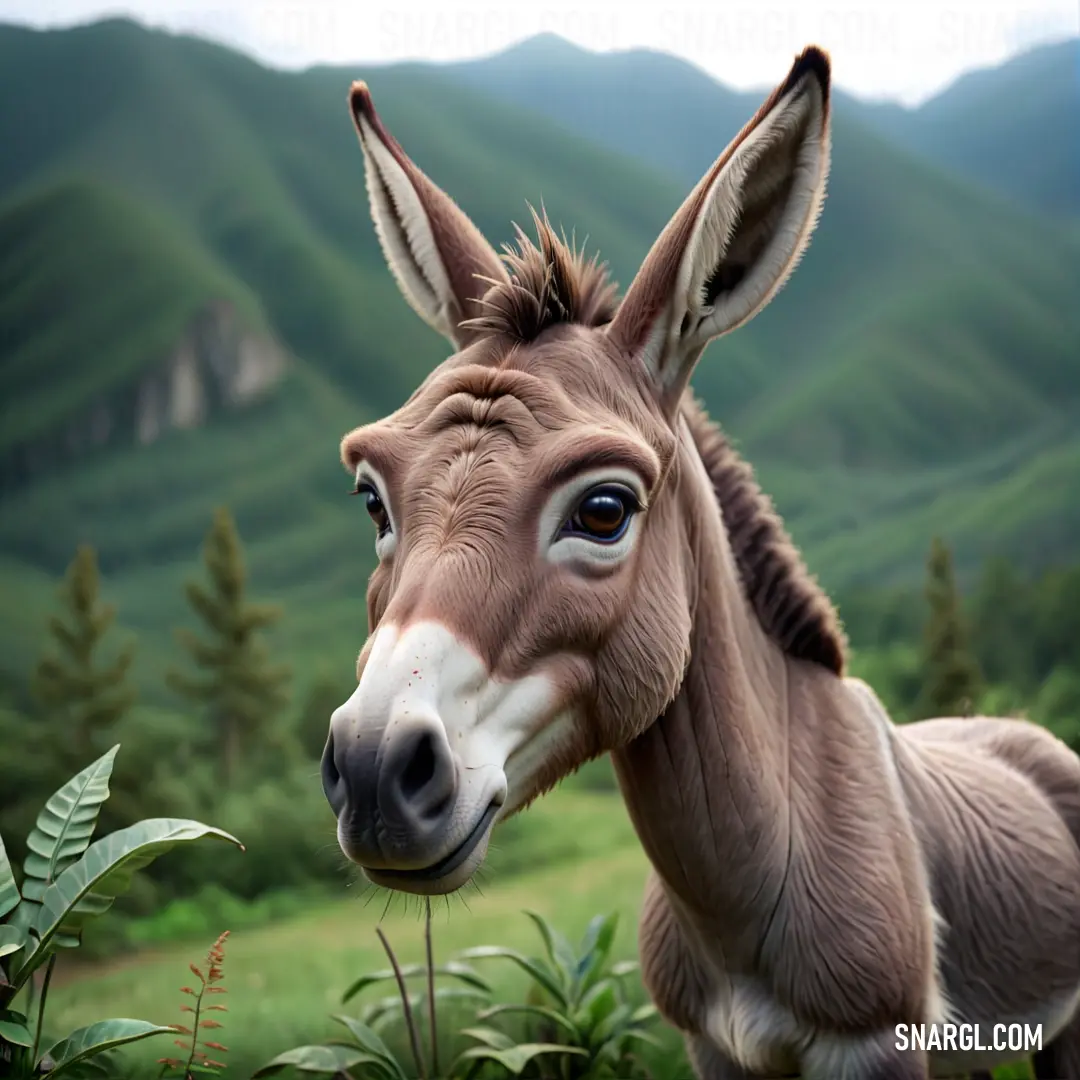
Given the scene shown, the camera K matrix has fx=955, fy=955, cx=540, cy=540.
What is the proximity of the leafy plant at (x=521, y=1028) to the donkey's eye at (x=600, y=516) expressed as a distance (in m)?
1.82

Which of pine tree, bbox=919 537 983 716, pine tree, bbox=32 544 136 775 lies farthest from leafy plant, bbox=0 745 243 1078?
pine tree, bbox=919 537 983 716

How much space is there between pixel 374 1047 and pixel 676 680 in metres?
2.02

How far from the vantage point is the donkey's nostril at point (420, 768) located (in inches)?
55.6

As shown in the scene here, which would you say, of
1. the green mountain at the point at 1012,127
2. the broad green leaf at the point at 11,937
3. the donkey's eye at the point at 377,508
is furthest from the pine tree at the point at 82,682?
the green mountain at the point at 1012,127

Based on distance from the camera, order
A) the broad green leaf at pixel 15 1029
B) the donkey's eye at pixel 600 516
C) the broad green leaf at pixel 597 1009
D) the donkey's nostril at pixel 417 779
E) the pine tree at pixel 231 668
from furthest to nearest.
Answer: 1. the pine tree at pixel 231 668
2. the broad green leaf at pixel 597 1009
3. the broad green leaf at pixel 15 1029
4. the donkey's eye at pixel 600 516
5. the donkey's nostril at pixel 417 779

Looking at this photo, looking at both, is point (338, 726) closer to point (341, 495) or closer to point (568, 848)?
point (568, 848)

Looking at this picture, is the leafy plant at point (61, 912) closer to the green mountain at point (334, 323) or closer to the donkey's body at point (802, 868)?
the donkey's body at point (802, 868)

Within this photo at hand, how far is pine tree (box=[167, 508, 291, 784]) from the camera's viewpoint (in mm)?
6766

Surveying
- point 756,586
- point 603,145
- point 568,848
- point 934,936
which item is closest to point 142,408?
point 568,848

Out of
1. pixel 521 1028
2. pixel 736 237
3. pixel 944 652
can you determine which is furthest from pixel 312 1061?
pixel 944 652

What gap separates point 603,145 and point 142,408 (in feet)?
18.8

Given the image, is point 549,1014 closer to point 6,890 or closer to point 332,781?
point 6,890

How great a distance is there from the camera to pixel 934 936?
7.66ft

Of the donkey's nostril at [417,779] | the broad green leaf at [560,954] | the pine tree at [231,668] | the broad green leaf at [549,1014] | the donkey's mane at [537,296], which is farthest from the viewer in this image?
the pine tree at [231,668]
